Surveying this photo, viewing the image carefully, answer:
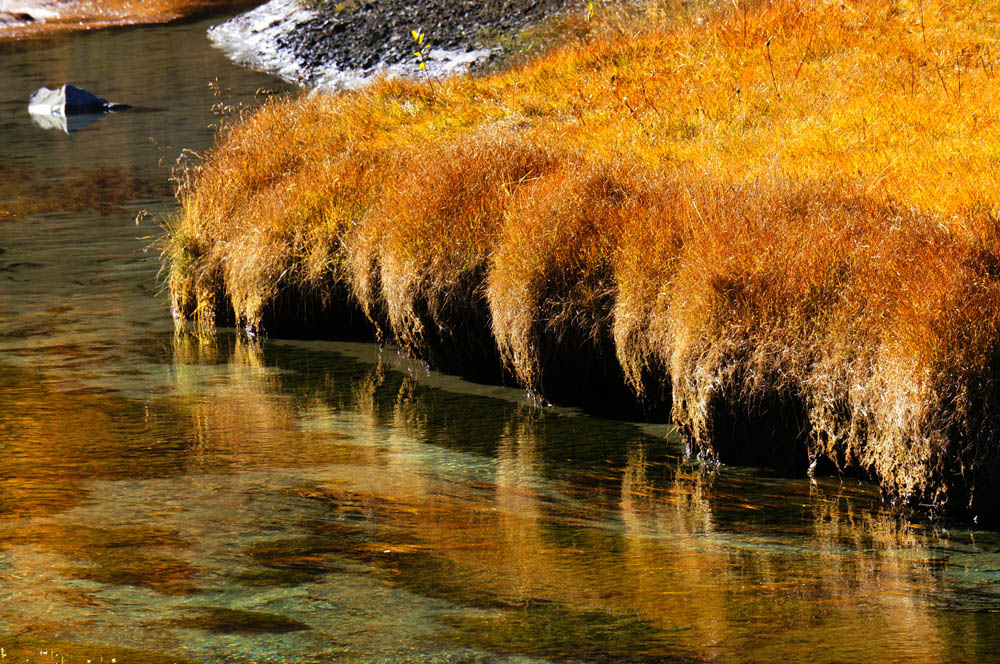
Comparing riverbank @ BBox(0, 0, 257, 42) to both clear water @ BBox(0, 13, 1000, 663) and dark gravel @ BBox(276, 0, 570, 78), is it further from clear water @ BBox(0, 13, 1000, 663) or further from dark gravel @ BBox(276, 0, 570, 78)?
clear water @ BBox(0, 13, 1000, 663)

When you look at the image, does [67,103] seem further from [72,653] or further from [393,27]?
[72,653]

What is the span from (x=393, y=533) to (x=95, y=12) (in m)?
41.3

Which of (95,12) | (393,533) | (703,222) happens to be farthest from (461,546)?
(95,12)

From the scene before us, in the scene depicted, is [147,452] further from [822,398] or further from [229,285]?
[822,398]

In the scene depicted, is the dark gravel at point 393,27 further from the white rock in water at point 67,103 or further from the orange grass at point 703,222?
the orange grass at point 703,222

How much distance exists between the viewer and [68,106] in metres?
25.6

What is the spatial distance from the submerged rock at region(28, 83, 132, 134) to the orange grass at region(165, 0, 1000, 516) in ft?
40.1

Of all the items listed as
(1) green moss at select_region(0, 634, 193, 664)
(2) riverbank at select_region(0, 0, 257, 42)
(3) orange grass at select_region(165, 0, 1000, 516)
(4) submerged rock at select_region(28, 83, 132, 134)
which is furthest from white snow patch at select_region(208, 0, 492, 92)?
(1) green moss at select_region(0, 634, 193, 664)

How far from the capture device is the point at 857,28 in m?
14.4

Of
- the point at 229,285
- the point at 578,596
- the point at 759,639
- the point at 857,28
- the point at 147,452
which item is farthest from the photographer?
the point at 857,28

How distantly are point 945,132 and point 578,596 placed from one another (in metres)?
6.72

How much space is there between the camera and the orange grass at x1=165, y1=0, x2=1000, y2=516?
7449 millimetres

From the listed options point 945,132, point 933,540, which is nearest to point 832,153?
point 945,132

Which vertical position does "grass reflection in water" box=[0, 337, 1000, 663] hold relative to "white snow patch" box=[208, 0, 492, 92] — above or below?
below
